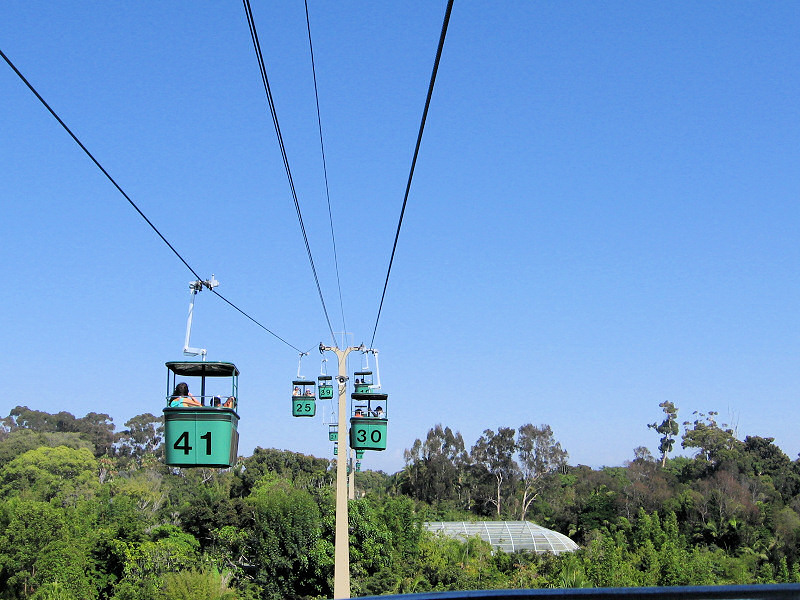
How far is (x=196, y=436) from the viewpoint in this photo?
487 inches

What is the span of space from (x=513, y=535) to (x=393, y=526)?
1588 cm

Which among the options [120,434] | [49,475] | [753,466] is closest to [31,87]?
[753,466]

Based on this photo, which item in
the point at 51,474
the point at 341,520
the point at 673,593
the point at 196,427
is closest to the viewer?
the point at 673,593

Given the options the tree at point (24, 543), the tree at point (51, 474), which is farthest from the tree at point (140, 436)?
the tree at point (24, 543)

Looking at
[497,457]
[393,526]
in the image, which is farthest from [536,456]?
[393,526]

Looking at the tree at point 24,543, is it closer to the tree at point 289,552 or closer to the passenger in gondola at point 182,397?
the tree at point 289,552

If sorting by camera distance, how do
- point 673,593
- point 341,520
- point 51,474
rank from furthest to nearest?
1. point 51,474
2. point 341,520
3. point 673,593

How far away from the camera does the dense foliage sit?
122ft

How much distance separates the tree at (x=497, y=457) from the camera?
3302 inches

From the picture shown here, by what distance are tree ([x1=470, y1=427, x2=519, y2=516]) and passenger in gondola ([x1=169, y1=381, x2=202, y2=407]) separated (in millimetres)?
73582

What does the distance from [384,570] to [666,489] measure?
35.7 m

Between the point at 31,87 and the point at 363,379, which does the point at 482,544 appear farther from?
the point at 31,87

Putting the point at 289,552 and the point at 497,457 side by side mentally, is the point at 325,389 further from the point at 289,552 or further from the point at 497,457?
the point at 497,457

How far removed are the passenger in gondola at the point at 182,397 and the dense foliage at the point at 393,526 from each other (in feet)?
75.5
